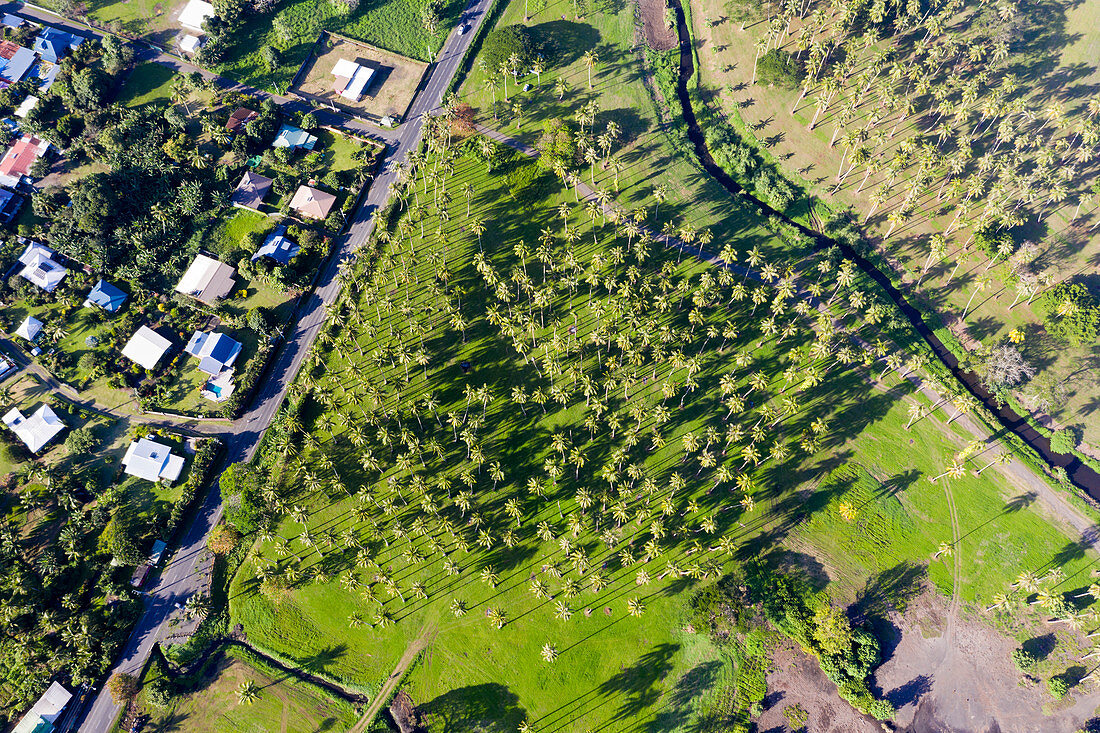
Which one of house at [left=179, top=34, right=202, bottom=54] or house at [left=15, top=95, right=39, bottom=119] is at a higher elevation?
house at [left=179, top=34, right=202, bottom=54]

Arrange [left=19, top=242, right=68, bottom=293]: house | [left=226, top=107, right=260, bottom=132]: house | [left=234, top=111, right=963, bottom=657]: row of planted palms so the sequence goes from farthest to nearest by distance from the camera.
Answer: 1. [left=226, top=107, right=260, bottom=132]: house
2. [left=19, top=242, right=68, bottom=293]: house
3. [left=234, top=111, right=963, bottom=657]: row of planted palms

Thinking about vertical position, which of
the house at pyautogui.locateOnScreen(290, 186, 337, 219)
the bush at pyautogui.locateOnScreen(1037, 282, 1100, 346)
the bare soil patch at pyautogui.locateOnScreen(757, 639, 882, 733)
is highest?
the house at pyautogui.locateOnScreen(290, 186, 337, 219)

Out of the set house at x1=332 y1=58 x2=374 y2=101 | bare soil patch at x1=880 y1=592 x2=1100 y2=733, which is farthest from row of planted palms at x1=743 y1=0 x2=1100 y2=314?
house at x1=332 y1=58 x2=374 y2=101

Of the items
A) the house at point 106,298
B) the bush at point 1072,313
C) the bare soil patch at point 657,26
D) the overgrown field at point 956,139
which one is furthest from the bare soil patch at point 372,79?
the bush at point 1072,313

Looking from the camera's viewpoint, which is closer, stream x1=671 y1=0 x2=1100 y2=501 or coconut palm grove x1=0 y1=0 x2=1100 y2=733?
coconut palm grove x1=0 y1=0 x2=1100 y2=733

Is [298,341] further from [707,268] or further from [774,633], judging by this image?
[774,633]

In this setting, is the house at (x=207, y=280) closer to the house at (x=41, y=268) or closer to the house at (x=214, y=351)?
the house at (x=214, y=351)

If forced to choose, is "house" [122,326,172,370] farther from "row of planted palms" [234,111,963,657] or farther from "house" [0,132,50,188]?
"house" [0,132,50,188]
